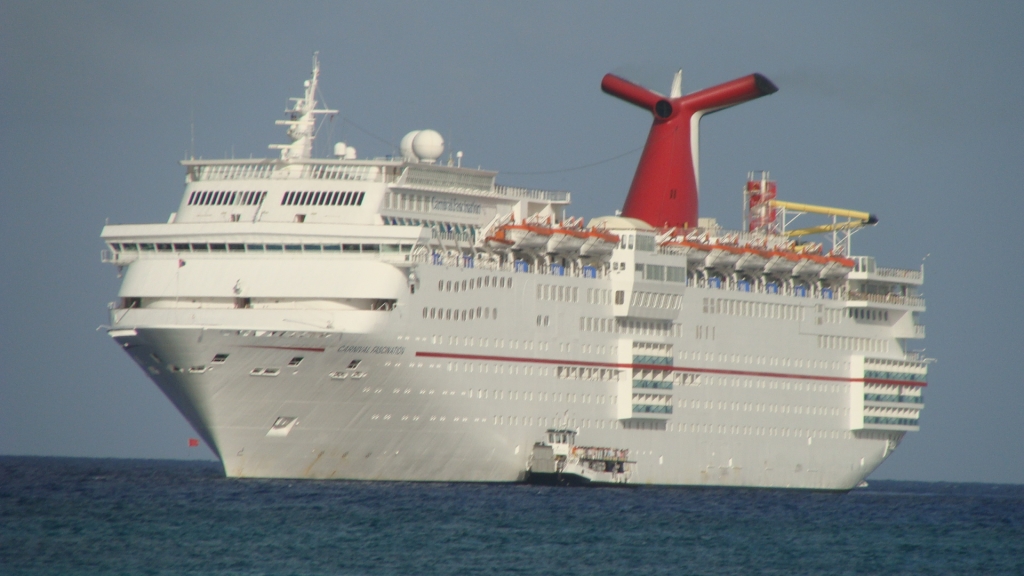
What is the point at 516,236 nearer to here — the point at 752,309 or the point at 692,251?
the point at 692,251

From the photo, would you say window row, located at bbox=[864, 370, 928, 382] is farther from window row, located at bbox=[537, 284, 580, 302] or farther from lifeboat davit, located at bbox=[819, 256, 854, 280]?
window row, located at bbox=[537, 284, 580, 302]

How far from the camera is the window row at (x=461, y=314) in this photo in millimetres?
57375

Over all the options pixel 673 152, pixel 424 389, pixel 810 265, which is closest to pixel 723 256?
pixel 810 265

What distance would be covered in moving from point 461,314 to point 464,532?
1075 cm

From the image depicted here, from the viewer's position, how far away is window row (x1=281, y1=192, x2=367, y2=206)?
196ft

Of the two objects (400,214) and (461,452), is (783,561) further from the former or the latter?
(400,214)

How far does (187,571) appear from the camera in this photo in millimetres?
41938

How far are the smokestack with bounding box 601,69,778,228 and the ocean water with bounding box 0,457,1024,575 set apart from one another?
47.0 ft

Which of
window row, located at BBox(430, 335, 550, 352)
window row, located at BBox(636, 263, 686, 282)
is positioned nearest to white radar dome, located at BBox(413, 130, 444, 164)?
window row, located at BBox(430, 335, 550, 352)

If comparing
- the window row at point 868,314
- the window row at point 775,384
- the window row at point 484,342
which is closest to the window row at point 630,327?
the window row at point 484,342

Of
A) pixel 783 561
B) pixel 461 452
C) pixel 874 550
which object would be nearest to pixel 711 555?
pixel 783 561

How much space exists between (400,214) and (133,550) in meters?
18.2

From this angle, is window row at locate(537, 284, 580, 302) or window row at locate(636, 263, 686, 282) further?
window row at locate(636, 263, 686, 282)

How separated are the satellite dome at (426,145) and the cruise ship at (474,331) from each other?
0.07 metres
